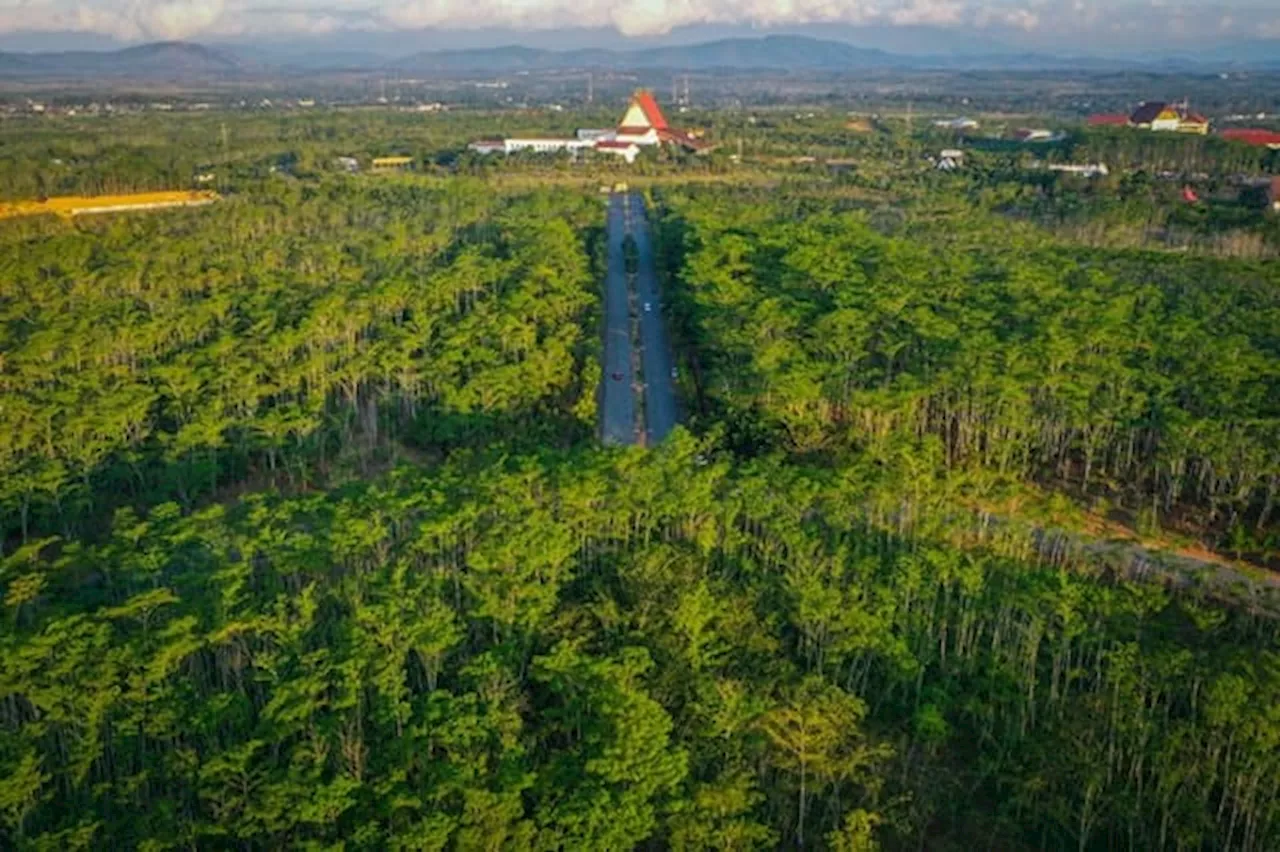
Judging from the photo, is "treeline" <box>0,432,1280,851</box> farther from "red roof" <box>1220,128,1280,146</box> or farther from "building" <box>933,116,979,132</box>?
"building" <box>933,116,979,132</box>

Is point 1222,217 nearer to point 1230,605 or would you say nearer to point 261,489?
point 1230,605

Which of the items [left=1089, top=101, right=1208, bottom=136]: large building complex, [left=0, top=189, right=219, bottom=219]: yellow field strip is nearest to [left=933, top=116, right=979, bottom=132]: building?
[left=1089, top=101, right=1208, bottom=136]: large building complex

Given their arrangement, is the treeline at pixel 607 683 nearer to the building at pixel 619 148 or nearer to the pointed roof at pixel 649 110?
the building at pixel 619 148

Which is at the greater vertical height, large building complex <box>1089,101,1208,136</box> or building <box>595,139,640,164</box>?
large building complex <box>1089,101,1208,136</box>

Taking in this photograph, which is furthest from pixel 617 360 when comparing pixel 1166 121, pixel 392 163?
pixel 1166 121

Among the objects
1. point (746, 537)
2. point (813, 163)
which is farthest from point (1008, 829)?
point (813, 163)

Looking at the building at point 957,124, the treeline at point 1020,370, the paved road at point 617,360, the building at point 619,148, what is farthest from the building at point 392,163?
the building at point 957,124
